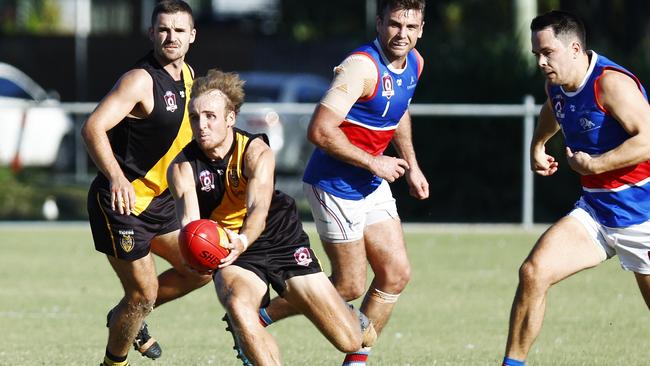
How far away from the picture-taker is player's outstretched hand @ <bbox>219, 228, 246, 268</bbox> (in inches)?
271

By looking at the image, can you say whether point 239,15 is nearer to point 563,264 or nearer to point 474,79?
point 474,79

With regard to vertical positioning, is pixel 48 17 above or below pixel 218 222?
below

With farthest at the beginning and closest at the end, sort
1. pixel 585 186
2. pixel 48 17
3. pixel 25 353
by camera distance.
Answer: pixel 48 17
pixel 25 353
pixel 585 186

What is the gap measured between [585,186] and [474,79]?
37.9 ft

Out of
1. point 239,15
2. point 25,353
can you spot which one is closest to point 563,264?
point 25,353

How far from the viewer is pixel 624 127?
740 cm

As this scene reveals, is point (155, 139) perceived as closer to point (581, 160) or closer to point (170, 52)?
point (170, 52)

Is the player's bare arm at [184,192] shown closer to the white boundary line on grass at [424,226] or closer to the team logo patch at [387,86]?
the team logo patch at [387,86]

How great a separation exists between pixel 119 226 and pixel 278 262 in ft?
3.96

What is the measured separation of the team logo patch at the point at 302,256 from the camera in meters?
7.42

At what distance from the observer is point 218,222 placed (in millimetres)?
7375

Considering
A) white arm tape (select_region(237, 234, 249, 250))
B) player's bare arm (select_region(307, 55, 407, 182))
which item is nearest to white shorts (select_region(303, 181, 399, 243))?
player's bare arm (select_region(307, 55, 407, 182))

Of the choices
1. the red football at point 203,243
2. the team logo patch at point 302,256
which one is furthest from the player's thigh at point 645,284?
the red football at point 203,243

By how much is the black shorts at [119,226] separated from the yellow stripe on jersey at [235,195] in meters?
0.89
